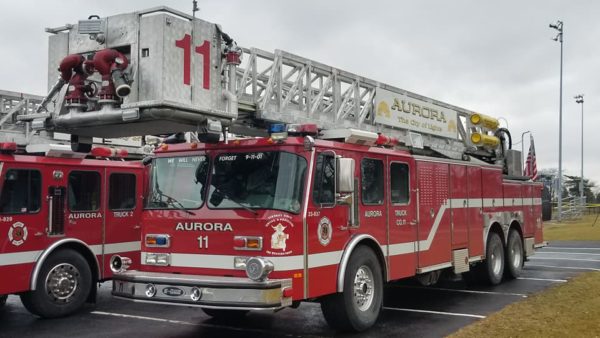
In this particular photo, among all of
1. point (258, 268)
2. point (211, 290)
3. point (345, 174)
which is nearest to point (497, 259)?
point (345, 174)

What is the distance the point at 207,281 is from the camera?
20.3 feet

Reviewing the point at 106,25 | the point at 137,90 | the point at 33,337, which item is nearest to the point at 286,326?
the point at 33,337

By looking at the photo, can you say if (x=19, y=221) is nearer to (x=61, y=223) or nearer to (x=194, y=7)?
(x=61, y=223)

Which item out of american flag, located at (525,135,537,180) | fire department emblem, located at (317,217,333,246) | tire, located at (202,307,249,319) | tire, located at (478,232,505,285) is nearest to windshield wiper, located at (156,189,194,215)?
fire department emblem, located at (317,217,333,246)

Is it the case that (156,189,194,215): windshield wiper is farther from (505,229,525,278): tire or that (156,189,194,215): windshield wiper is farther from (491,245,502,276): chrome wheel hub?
(505,229,525,278): tire

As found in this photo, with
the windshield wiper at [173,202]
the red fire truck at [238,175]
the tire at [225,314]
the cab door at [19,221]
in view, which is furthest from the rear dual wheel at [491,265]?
the cab door at [19,221]

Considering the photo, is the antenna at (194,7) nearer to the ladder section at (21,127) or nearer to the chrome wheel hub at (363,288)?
the chrome wheel hub at (363,288)

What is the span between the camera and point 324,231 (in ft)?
22.3

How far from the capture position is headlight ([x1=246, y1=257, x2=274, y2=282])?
19.9 feet

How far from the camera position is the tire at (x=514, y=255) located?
1182 centimetres

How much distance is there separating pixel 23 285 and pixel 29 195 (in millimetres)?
1266

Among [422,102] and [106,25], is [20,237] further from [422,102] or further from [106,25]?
[422,102]

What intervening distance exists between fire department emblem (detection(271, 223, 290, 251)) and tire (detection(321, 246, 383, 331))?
1.09 m

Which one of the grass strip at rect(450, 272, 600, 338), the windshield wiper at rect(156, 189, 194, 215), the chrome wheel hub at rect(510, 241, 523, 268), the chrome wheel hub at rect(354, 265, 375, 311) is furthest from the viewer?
the chrome wheel hub at rect(510, 241, 523, 268)
